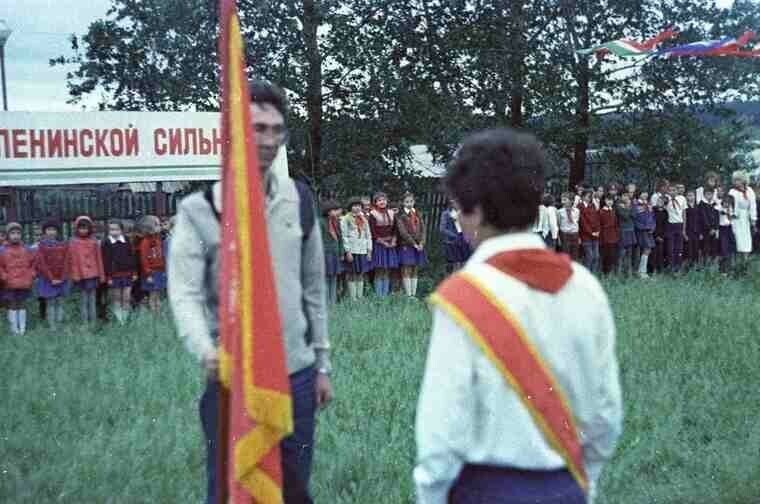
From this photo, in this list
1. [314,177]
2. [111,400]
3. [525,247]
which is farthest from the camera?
[314,177]

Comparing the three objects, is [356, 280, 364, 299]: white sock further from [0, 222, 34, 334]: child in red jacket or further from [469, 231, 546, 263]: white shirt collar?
[469, 231, 546, 263]: white shirt collar

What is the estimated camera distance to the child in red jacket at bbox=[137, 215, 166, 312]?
13922 millimetres

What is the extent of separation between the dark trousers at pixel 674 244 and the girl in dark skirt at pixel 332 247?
23.2ft

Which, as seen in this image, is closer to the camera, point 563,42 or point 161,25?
point 161,25

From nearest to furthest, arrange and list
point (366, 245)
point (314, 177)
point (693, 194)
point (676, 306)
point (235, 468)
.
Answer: point (235, 468) → point (676, 306) → point (366, 245) → point (693, 194) → point (314, 177)

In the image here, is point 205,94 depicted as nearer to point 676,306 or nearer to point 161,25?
point 161,25

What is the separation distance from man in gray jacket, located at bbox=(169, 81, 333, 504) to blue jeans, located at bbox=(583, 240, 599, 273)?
15.3m

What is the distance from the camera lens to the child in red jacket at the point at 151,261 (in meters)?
13.9

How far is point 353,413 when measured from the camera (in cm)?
727

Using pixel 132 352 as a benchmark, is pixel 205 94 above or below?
above

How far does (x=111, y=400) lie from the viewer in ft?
25.4

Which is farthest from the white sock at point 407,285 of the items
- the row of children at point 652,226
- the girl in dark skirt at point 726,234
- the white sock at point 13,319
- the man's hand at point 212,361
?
the man's hand at point 212,361

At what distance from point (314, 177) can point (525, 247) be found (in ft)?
65.8

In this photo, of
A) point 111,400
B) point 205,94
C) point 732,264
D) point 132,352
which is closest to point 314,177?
point 205,94
